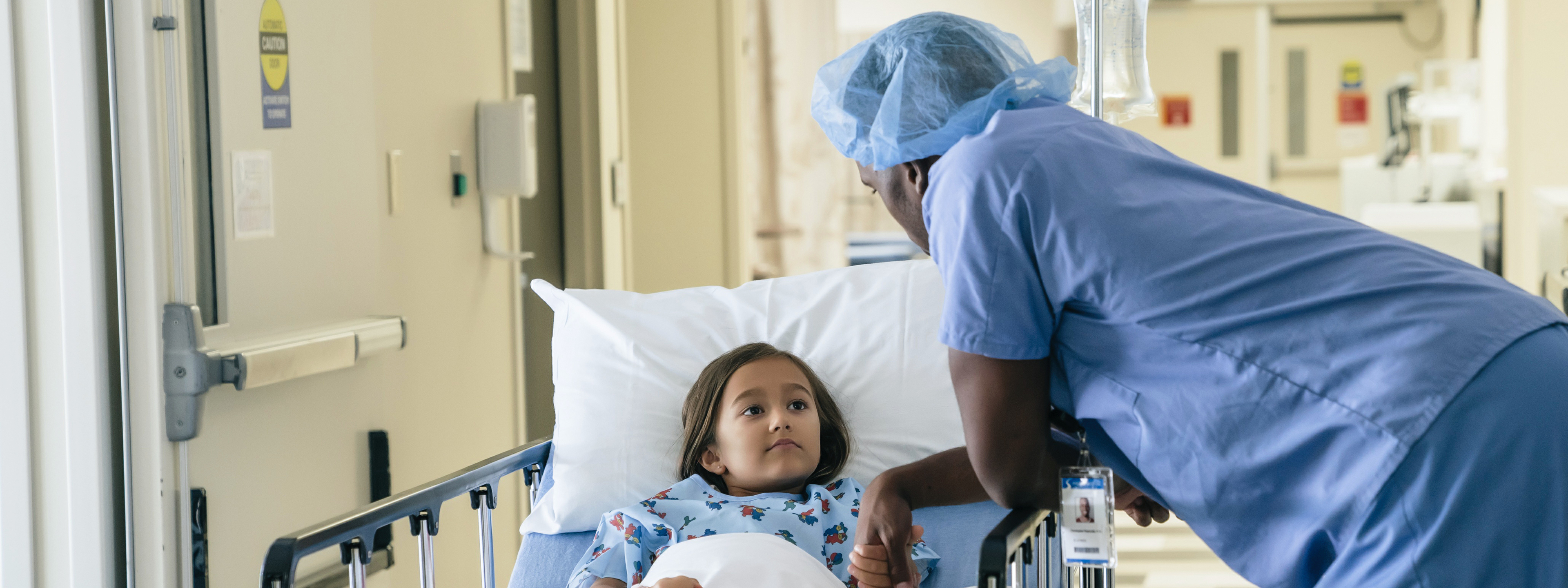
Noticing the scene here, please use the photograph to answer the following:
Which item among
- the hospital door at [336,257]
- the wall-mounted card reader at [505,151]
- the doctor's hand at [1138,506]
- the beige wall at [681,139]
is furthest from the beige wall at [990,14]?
the doctor's hand at [1138,506]

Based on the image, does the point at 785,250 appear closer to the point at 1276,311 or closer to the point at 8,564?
the point at 8,564

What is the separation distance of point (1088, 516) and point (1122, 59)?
0.88 meters

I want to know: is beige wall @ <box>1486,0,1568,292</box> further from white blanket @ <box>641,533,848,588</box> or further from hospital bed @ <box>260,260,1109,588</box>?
white blanket @ <box>641,533,848,588</box>

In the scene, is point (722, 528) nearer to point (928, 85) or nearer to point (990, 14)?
point (928, 85)

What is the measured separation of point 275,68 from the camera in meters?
1.91

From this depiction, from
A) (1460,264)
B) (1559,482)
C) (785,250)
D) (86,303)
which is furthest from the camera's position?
(785,250)

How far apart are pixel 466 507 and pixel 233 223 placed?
1154 mm

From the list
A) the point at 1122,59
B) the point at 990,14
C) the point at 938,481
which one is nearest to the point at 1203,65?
the point at 990,14

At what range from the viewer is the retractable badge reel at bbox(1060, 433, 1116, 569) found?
1180 millimetres

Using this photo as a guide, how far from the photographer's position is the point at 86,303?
1.67 metres

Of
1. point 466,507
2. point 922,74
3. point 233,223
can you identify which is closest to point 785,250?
point 466,507

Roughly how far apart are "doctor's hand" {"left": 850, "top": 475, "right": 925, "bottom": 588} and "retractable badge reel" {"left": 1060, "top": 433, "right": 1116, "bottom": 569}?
0.55 feet

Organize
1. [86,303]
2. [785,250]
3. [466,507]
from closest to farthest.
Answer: [86,303]
[466,507]
[785,250]

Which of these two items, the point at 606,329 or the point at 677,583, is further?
the point at 606,329
